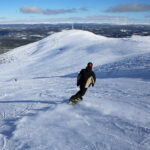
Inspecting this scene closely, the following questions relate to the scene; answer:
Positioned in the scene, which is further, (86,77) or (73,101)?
(73,101)

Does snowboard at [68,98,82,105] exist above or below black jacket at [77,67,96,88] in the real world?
below

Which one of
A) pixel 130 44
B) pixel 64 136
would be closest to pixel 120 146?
pixel 64 136

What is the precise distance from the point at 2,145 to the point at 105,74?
40.8 ft

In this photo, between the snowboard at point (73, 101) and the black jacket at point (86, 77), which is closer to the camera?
the black jacket at point (86, 77)

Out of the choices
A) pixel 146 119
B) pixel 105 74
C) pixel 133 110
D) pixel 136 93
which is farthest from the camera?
pixel 105 74

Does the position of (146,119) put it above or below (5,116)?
above

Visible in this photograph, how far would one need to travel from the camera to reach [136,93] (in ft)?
27.0

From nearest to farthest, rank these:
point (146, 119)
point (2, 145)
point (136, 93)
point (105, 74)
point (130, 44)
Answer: point (2, 145) → point (146, 119) → point (136, 93) → point (105, 74) → point (130, 44)

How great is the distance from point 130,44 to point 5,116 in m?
29.5

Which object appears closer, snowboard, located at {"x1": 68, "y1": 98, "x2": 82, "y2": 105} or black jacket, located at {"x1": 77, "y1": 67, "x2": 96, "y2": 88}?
black jacket, located at {"x1": 77, "y1": 67, "x2": 96, "y2": 88}

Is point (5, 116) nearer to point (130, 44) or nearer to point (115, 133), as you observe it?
point (115, 133)

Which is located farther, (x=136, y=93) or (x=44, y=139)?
(x=136, y=93)

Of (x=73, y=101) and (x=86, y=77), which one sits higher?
(x=86, y=77)

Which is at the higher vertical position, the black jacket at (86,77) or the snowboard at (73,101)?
the black jacket at (86,77)
